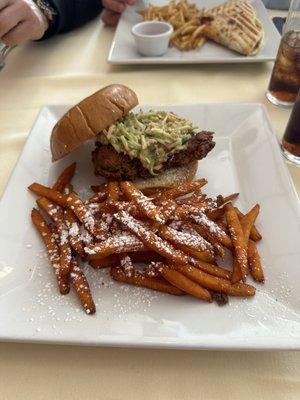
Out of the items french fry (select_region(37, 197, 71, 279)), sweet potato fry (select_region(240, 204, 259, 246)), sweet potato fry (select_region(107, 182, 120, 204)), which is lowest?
french fry (select_region(37, 197, 71, 279))

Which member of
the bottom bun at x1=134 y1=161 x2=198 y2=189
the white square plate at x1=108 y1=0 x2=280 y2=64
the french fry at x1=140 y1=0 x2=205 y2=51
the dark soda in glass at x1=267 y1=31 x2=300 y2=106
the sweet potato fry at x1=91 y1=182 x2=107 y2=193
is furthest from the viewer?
the french fry at x1=140 y1=0 x2=205 y2=51

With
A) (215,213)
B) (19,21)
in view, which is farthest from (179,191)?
(19,21)

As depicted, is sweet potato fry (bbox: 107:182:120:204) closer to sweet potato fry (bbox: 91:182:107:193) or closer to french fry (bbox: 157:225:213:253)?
sweet potato fry (bbox: 91:182:107:193)

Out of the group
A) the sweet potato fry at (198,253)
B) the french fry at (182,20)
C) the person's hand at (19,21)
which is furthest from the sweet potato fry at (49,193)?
the french fry at (182,20)

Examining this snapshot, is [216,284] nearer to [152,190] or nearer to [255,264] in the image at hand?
[255,264]

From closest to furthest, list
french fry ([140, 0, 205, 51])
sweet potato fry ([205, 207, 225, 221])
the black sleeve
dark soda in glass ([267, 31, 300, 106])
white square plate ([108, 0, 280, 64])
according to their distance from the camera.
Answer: sweet potato fry ([205, 207, 225, 221]), dark soda in glass ([267, 31, 300, 106]), white square plate ([108, 0, 280, 64]), french fry ([140, 0, 205, 51]), the black sleeve

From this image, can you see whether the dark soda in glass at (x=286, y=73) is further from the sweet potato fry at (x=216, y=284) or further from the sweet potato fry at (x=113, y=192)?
the sweet potato fry at (x=216, y=284)

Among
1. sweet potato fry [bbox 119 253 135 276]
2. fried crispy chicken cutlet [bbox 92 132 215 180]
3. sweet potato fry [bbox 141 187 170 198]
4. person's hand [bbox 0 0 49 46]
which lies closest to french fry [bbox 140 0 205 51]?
person's hand [bbox 0 0 49 46]

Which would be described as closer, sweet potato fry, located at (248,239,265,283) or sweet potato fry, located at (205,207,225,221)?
sweet potato fry, located at (248,239,265,283)
